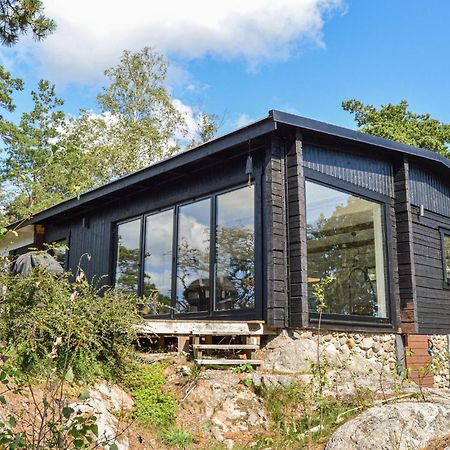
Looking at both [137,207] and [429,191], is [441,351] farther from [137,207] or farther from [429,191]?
[137,207]

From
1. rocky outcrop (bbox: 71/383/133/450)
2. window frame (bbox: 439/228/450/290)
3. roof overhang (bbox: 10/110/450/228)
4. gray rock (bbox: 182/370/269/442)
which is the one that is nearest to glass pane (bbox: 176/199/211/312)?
roof overhang (bbox: 10/110/450/228)

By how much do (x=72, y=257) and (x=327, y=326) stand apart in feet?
21.3

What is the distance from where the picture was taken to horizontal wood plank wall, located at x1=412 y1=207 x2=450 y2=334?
326 inches

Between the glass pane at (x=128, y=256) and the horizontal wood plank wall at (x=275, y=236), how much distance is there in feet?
10.5

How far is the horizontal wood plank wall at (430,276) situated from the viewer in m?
8.28

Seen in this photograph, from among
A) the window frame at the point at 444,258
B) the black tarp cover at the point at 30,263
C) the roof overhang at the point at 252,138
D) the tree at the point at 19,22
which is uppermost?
the tree at the point at 19,22

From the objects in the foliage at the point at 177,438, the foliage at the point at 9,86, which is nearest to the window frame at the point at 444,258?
the foliage at the point at 177,438

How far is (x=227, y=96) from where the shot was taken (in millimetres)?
26484

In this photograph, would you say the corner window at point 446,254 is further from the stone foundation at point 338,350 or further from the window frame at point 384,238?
the window frame at point 384,238

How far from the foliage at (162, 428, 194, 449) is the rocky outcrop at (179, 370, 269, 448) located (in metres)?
0.25

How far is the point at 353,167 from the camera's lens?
7789mm

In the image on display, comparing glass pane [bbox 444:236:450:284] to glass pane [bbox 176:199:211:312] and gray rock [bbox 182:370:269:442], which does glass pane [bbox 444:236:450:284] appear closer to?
glass pane [bbox 176:199:211:312]

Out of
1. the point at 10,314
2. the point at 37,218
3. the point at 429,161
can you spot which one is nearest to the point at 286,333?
the point at 10,314

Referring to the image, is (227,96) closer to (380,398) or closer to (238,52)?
(238,52)
